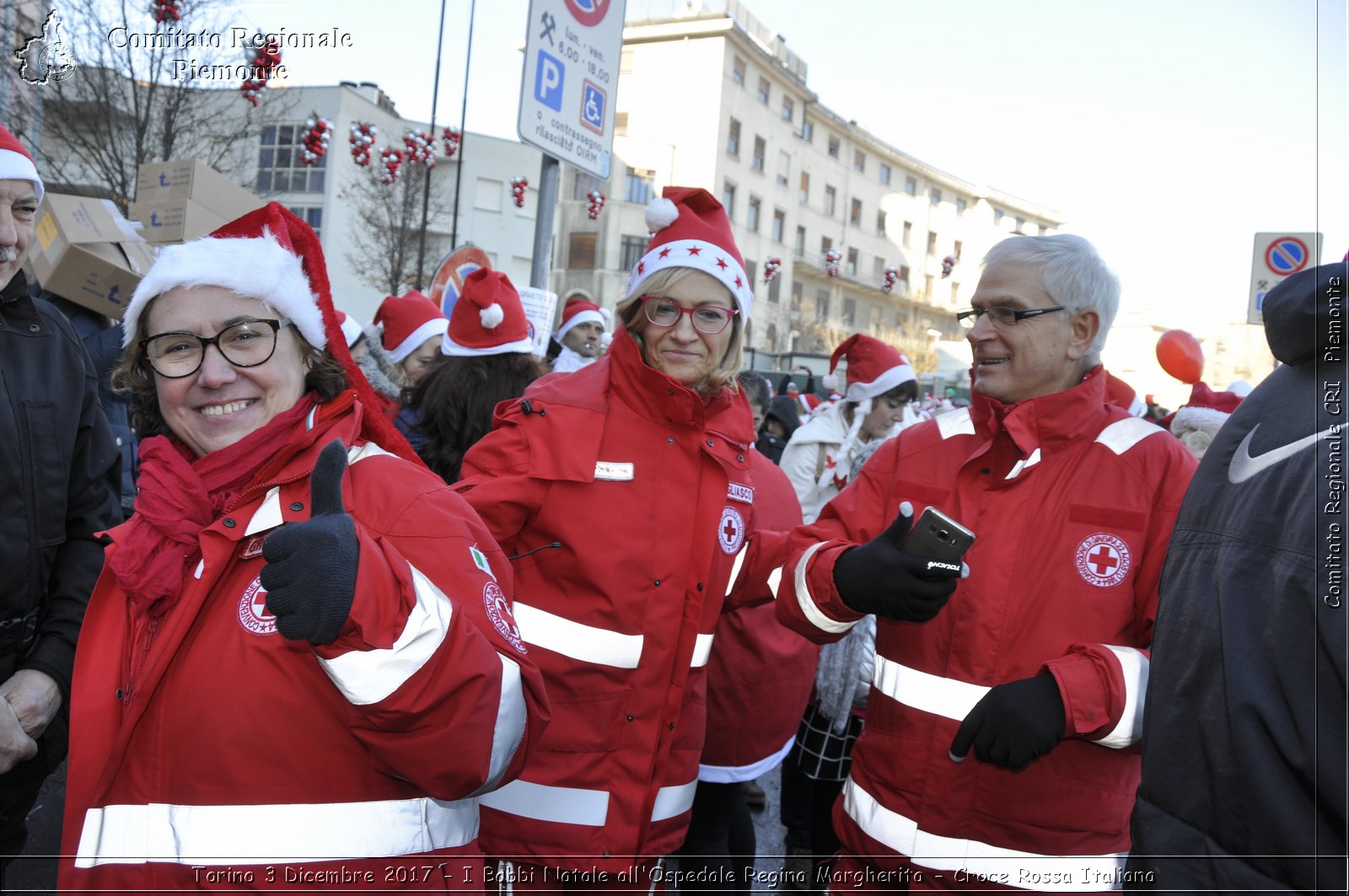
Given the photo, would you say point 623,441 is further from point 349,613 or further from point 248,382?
point 349,613

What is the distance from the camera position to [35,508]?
2615mm

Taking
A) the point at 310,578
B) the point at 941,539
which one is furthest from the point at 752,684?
the point at 310,578

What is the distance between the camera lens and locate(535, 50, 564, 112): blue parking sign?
4.08m

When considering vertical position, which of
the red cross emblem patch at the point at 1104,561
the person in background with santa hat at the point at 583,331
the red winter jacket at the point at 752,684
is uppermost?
the person in background with santa hat at the point at 583,331

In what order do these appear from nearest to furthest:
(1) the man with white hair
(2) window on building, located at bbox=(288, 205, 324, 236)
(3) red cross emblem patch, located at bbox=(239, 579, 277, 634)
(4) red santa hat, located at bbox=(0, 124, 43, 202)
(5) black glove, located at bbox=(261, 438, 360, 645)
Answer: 1. (5) black glove, located at bbox=(261, 438, 360, 645)
2. (3) red cross emblem patch, located at bbox=(239, 579, 277, 634)
3. (1) the man with white hair
4. (4) red santa hat, located at bbox=(0, 124, 43, 202)
5. (2) window on building, located at bbox=(288, 205, 324, 236)

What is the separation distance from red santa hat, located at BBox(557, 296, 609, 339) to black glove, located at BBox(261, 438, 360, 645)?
6.35m

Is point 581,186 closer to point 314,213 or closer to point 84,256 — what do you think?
point 314,213

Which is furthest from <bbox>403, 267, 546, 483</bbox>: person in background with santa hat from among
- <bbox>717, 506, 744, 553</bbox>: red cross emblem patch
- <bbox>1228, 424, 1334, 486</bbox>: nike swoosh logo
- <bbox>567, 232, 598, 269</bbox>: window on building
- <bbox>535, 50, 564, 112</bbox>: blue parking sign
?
<bbox>567, 232, 598, 269</bbox>: window on building

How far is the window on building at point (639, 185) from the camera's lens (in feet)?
129

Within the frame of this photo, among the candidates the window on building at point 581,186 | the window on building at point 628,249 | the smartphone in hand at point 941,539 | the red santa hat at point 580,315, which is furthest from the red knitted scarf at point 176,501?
the window on building at point 581,186

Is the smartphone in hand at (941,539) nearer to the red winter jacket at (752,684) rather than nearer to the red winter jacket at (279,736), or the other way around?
the red winter jacket at (279,736)

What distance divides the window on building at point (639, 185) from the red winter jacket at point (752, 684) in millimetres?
37176

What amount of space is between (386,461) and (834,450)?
14.3ft

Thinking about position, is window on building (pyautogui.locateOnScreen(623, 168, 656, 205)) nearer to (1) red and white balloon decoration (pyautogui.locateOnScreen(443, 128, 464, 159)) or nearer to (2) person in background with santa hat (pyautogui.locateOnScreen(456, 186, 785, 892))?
(1) red and white balloon decoration (pyautogui.locateOnScreen(443, 128, 464, 159))
